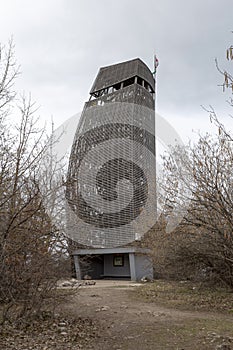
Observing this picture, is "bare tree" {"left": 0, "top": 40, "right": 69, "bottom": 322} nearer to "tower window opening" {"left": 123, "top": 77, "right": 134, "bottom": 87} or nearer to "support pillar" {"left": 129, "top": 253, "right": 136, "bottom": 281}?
"support pillar" {"left": 129, "top": 253, "right": 136, "bottom": 281}

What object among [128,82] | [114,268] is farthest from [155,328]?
[128,82]

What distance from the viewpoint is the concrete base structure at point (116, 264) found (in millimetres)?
23737

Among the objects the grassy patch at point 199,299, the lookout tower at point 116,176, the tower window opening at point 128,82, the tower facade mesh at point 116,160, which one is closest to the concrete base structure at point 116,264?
the lookout tower at point 116,176

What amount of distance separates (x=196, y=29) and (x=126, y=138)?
2015cm

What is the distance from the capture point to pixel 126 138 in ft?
86.3

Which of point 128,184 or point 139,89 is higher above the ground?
point 139,89

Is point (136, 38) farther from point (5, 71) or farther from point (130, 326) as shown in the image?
point (130, 326)

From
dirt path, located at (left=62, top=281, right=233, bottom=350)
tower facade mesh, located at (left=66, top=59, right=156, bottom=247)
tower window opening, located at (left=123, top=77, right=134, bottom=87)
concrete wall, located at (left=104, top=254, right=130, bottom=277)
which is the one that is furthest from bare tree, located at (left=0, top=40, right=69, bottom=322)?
tower window opening, located at (left=123, top=77, right=134, bottom=87)

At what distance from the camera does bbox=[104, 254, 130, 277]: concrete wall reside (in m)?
26.0

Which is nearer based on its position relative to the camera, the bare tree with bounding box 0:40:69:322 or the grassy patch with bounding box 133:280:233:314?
the bare tree with bounding box 0:40:69:322

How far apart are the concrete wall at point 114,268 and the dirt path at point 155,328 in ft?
57.9

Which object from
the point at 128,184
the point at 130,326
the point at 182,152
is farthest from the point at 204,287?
the point at 128,184

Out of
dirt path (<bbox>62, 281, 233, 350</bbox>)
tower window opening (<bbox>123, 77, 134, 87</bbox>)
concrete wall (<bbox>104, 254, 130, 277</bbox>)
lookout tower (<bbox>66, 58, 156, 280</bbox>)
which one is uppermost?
tower window opening (<bbox>123, 77, 134, 87</bbox>)

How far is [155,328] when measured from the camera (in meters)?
6.01
